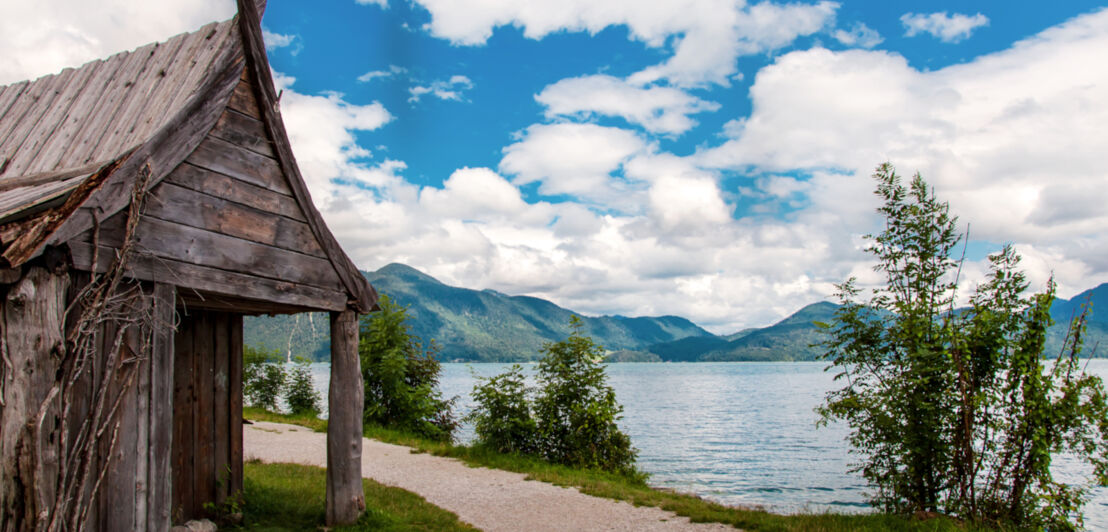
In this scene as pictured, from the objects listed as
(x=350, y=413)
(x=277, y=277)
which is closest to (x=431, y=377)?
(x=350, y=413)

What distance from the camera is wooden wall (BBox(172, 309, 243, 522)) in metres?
8.34

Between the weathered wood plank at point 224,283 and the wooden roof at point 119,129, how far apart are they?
0.25m

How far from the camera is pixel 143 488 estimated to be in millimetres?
6180

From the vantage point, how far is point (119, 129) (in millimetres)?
7379

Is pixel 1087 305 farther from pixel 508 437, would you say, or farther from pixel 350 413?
pixel 508 437

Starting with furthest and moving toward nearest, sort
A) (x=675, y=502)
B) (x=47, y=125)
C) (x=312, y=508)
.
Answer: (x=675, y=502) < (x=312, y=508) < (x=47, y=125)

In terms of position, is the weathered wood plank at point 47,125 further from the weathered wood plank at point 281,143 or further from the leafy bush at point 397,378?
the leafy bush at point 397,378

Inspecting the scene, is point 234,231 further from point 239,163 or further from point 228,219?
point 239,163

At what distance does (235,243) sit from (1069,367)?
11.2 m

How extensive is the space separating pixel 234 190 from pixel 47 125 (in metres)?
2.86

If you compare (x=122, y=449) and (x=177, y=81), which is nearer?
(x=122, y=449)

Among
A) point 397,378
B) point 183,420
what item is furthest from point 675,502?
point 397,378

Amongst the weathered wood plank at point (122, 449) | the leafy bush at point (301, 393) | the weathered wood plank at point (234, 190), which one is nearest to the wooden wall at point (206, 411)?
the weathered wood plank at point (234, 190)

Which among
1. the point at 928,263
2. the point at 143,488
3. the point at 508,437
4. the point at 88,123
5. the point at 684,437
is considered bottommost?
the point at 684,437
